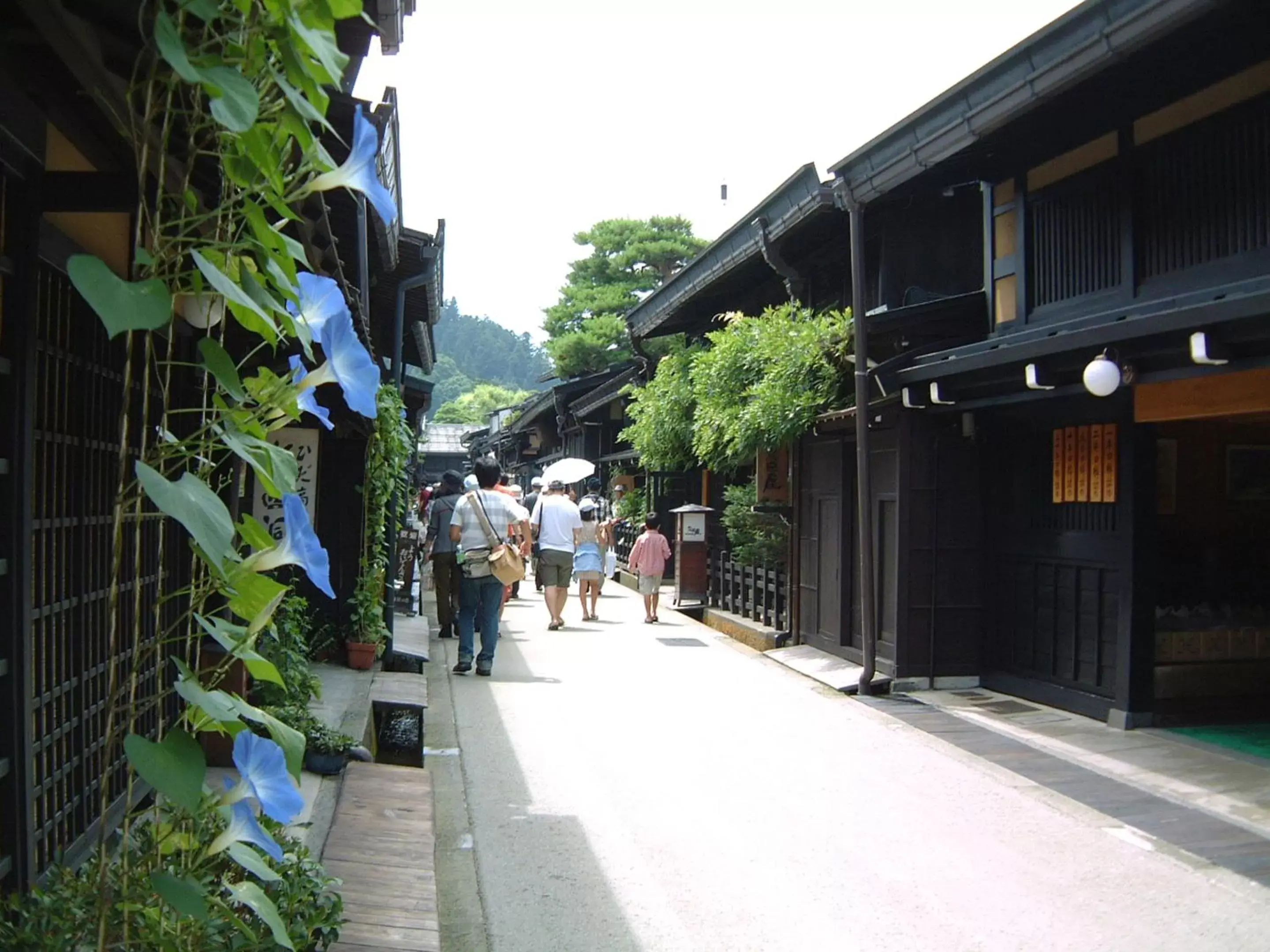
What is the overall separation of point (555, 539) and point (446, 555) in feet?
4.60

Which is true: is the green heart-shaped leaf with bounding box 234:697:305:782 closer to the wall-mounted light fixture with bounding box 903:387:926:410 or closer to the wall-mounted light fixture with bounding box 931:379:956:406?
the wall-mounted light fixture with bounding box 931:379:956:406

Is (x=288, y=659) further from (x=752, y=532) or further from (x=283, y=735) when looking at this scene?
(x=752, y=532)

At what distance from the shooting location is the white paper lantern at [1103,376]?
8391 millimetres

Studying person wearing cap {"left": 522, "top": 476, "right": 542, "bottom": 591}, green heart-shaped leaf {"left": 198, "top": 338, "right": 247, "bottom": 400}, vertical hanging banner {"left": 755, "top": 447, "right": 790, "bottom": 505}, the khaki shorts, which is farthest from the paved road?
person wearing cap {"left": 522, "top": 476, "right": 542, "bottom": 591}

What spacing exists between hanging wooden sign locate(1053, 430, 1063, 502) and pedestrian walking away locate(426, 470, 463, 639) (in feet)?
23.3

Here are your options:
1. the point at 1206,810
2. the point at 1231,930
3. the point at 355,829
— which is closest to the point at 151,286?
the point at 355,829

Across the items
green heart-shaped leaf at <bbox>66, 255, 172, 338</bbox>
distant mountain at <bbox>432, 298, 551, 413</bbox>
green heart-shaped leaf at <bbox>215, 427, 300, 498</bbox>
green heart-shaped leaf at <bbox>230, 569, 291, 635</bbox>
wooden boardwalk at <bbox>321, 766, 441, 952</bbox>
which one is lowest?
wooden boardwalk at <bbox>321, 766, 441, 952</bbox>

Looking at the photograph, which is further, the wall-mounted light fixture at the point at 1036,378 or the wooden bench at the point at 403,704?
the wall-mounted light fixture at the point at 1036,378

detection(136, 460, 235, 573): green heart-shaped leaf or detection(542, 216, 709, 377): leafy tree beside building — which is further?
detection(542, 216, 709, 377): leafy tree beside building

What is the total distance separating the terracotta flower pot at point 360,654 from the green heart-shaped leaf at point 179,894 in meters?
9.24

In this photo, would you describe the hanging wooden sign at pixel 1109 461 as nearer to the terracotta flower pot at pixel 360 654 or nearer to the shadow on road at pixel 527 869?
the shadow on road at pixel 527 869

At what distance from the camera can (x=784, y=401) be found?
13.2m

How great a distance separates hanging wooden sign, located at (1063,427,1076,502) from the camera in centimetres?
1038

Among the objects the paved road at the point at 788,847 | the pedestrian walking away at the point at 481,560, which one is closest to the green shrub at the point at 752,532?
the pedestrian walking away at the point at 481,560
